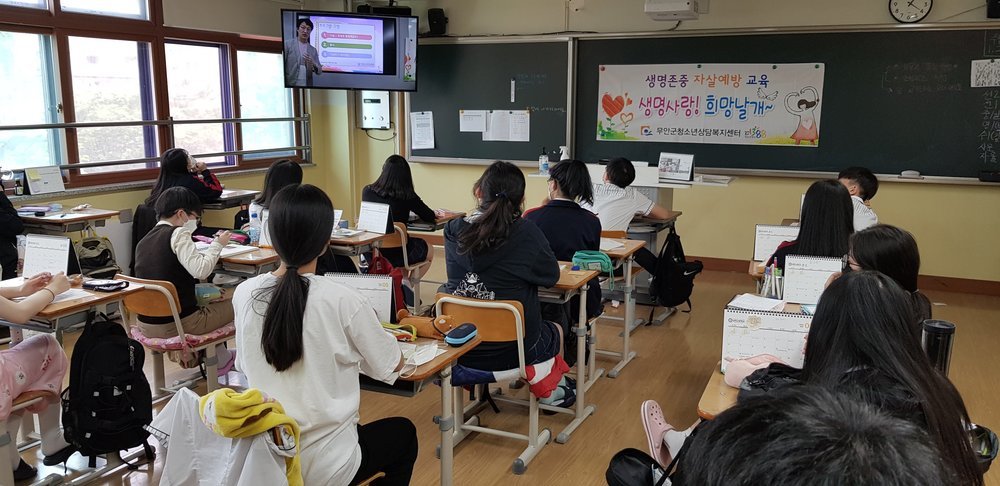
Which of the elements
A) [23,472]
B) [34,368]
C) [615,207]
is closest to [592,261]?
[615,207]

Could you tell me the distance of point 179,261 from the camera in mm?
3629

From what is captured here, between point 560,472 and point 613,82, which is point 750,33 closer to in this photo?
point 613,82

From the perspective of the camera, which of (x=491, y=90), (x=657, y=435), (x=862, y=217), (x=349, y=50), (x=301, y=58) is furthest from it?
(x=491, y=90)

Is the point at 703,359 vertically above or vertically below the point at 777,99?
below

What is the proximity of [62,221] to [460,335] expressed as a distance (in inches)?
152

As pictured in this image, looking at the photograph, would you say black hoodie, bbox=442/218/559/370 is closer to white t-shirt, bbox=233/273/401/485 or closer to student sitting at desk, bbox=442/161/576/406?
student sitting at desk, bbox=442/161/576/406

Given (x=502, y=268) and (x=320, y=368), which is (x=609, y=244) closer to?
(x=502, y=268)

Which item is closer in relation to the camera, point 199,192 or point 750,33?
point 199,192

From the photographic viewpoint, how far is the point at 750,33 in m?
6.46

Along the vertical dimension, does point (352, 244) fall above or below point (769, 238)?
below

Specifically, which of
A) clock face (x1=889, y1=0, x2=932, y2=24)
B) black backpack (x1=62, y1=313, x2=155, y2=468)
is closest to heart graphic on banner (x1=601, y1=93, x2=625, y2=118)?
clock face (x1=889, y1=0, x2=932, y2=24)

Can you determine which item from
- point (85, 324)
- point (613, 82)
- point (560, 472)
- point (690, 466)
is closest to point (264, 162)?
point (613, 82)

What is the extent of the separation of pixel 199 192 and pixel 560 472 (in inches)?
161

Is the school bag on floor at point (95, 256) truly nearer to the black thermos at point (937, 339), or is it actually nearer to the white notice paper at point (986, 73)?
the black thermos at point (937, 339)
